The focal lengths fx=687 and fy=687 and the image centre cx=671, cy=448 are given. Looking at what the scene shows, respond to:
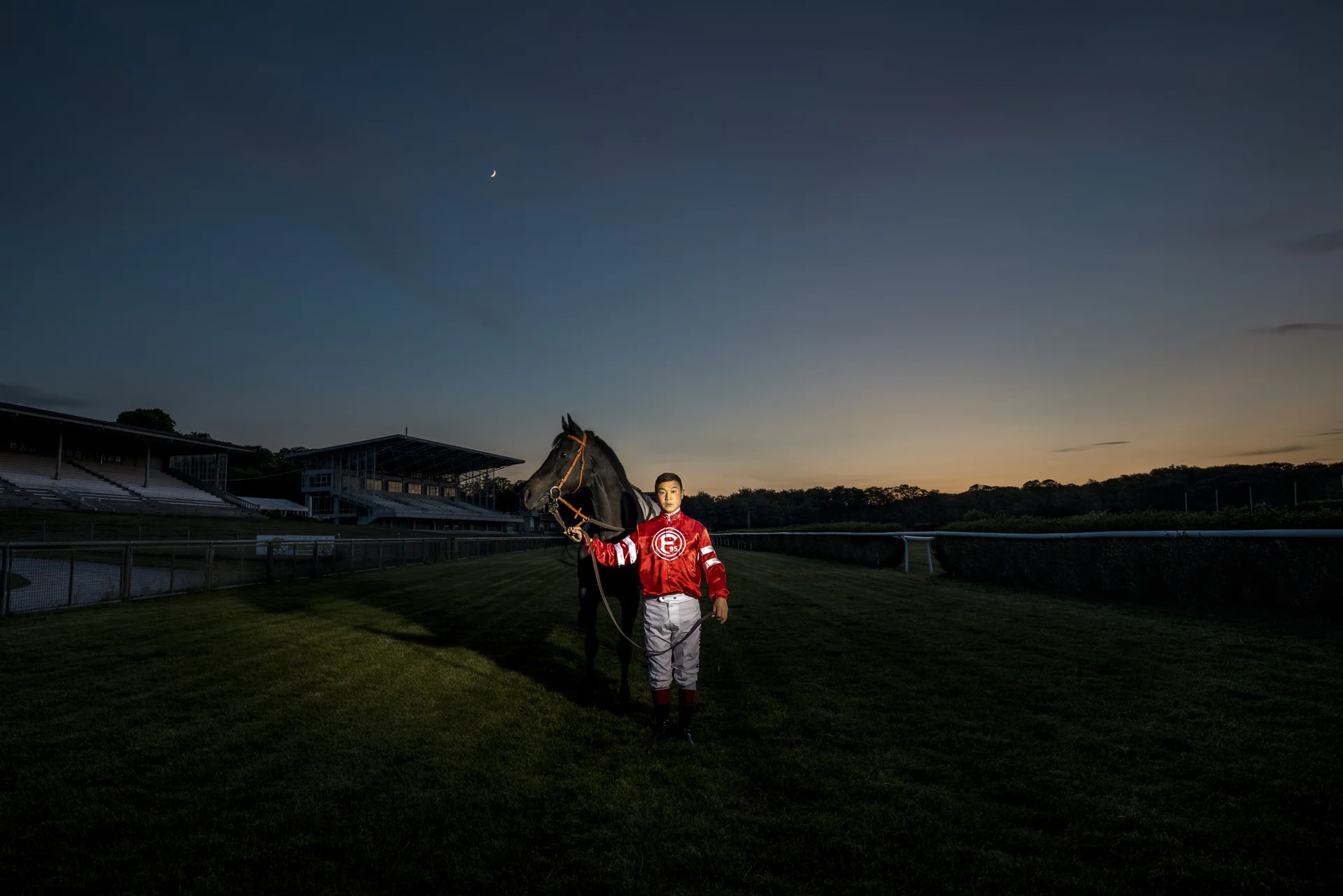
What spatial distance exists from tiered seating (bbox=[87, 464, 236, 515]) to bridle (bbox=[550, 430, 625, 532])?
39.6 metres

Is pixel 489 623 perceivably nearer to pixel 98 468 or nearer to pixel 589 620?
pixel 589 620

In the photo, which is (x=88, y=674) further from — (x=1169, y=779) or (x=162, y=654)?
(x=1169, y=779)

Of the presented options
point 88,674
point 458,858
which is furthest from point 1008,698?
point 88,674

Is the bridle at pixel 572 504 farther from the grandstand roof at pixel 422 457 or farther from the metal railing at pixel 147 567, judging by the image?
the grandstand roof at pixel 422 457

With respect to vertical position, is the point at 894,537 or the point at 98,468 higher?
the point at 98,468

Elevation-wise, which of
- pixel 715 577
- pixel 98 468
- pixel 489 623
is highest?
pixel 98 468

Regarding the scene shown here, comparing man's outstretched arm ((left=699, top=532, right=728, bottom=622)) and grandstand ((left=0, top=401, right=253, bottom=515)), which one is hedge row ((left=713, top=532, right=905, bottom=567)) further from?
grandstand ((left=0, top=401, right=253, bottom=515))

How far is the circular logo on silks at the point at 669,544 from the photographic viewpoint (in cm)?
452

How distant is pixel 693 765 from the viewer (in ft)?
13.0

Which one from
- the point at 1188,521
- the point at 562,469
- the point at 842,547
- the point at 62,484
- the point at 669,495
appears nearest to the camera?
the point at 669,495

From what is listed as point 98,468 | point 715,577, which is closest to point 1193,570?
point 715,577

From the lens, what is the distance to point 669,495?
183 inches

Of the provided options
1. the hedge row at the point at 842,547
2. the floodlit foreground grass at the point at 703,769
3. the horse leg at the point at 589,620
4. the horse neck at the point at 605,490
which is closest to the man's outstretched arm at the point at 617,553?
the horse neck at the point at 605,490

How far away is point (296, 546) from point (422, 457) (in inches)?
2107
